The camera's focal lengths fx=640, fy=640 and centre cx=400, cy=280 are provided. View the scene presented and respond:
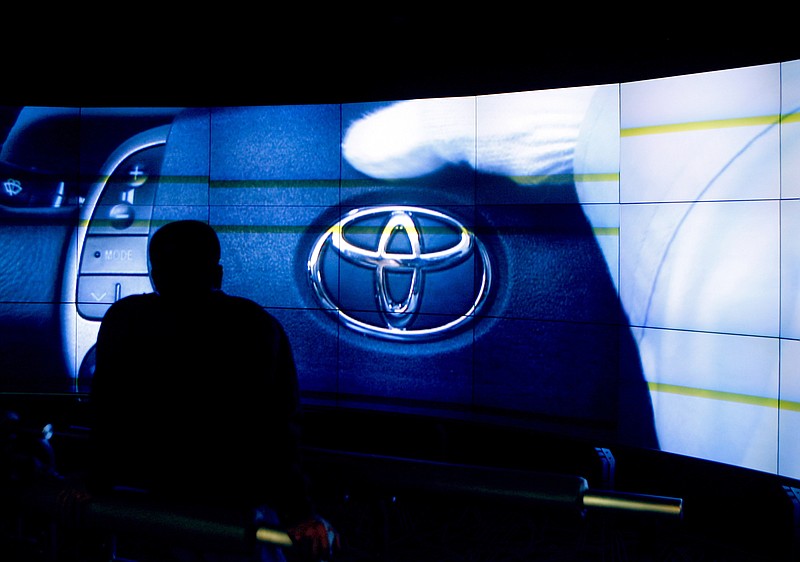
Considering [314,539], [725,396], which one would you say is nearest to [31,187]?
[314,539]

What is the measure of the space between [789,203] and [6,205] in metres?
4.59

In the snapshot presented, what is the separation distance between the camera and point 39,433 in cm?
218

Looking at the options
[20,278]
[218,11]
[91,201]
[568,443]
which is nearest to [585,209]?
[568,443]

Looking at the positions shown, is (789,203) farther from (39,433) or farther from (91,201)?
(91,201)

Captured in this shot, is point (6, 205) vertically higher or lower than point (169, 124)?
lower

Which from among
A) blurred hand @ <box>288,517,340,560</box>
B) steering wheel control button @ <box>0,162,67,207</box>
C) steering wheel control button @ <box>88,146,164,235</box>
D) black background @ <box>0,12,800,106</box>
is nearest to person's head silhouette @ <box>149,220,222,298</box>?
blurred hand @ <box>288,517,340,560</box>

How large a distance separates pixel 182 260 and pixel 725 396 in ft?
8.44

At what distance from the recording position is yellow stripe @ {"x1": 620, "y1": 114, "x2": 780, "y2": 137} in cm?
277

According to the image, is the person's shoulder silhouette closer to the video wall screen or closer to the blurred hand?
the blurred hand

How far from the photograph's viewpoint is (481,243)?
145 inches

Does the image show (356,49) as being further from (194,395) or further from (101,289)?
(194,395)

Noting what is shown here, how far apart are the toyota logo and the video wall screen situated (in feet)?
0.04

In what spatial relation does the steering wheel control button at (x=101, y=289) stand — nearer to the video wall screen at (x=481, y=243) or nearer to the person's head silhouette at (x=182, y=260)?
the video wall screen at (x=481, y=243)

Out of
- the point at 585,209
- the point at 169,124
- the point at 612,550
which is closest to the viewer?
the point at 612,550
